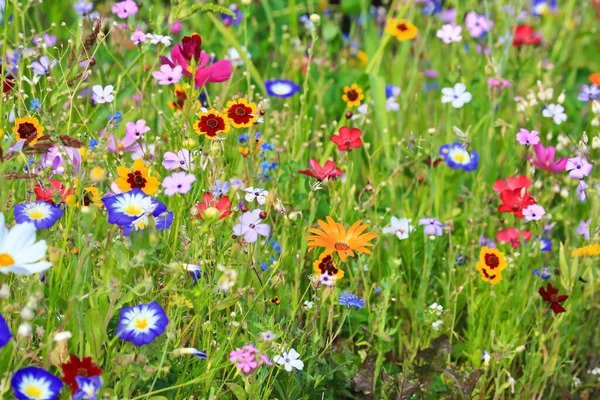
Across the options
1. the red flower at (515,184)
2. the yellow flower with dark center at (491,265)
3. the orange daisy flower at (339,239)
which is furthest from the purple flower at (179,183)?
the red flower at (515,184)

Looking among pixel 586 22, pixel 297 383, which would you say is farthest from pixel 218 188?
pixel 586 22

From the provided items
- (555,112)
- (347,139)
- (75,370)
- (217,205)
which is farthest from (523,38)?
(75,370)

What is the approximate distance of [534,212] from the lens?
191 cm

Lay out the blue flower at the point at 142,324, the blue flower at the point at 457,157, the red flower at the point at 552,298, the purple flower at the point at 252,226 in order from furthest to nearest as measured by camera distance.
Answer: the blue flower at the point at 457,157 < the red flower at the point at 552,298 < the purple flower at the point at 252,226 < the blue flower at the point at 142,324

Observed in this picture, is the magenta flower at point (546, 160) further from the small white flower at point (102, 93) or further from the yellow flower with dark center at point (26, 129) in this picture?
the yellow flower with dark center at point (26, 129)

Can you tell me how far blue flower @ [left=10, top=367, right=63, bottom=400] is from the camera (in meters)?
1.20

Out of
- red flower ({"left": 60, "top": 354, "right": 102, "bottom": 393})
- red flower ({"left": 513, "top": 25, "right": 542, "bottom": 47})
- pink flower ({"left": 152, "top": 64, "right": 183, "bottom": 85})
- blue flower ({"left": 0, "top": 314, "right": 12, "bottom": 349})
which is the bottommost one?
red flower ({"left": 60, "top": 354, "right": 102, "bottom": 393})

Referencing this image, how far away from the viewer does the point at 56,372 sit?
4.58 feet

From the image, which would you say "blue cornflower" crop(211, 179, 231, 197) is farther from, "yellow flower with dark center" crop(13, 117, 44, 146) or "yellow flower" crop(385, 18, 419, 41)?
"yellow flower" crop(385, 18, 419, 41)

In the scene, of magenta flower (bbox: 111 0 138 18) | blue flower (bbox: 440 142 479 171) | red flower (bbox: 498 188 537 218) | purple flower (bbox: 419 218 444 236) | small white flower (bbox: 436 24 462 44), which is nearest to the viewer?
red flower (bbox: 498 188 537 218)

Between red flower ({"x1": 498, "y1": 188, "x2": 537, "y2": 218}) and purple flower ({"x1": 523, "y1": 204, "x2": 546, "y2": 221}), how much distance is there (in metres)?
0.03

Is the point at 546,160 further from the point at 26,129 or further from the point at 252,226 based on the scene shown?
the point at 26,129

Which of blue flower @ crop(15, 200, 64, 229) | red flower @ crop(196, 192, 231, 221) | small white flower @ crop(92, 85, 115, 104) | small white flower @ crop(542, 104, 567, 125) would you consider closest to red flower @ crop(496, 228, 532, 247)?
small white flower @ crop(542, 104, 567, 125)

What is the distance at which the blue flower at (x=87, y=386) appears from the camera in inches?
46.8
